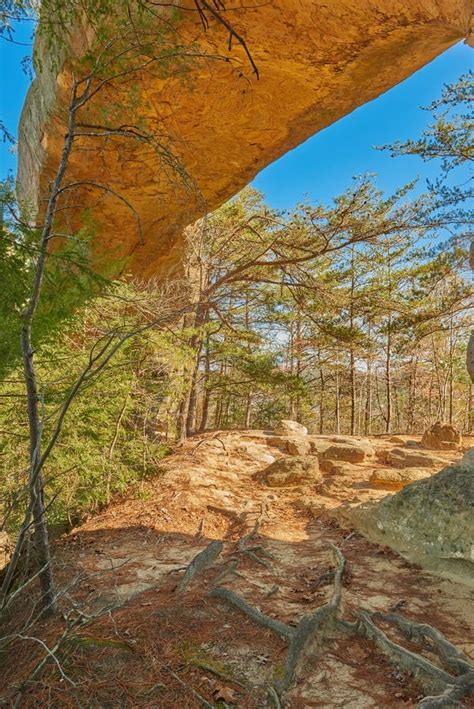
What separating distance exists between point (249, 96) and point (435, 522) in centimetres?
764

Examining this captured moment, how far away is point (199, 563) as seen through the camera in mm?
4688

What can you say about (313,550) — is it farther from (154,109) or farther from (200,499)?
(154,109)

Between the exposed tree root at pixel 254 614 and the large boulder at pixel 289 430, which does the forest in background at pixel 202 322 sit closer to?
the large boulder at pixel 289 430

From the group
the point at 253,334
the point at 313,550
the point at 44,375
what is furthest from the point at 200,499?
the point at 253,334

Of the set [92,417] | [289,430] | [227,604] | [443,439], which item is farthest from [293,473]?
[443,439]

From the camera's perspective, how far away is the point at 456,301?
8570 millimetres

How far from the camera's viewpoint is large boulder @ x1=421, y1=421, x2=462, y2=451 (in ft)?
36.8

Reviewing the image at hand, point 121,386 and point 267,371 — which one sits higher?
point 267,371

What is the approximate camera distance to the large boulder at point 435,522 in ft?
15.1

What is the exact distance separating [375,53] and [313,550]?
8014mm

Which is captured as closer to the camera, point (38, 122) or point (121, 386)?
point (121, 386)

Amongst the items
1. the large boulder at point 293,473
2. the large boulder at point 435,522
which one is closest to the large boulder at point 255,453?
the large boulder at point 293,473

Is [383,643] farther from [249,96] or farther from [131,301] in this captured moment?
[249,96]

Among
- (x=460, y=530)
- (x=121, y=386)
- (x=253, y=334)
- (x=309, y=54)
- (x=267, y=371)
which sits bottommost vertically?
(x=460, y=530)
